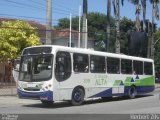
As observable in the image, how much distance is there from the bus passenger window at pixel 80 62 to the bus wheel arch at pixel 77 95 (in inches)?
37.7

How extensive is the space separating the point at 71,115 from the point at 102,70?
25.1ft

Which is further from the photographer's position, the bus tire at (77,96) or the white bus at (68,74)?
the bus tire at (77,96)

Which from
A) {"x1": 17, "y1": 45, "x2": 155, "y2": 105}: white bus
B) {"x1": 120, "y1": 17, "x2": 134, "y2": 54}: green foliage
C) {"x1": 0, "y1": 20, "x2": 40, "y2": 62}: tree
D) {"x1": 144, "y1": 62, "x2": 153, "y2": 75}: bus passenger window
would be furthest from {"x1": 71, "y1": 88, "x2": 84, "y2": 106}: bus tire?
{"x1": 120, "y1": 17, "x2": 134, "y2": 54}: green foliage

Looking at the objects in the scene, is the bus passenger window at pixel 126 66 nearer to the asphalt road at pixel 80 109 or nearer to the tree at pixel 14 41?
the asphalt road at pixel 80 109

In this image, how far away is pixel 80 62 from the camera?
23062 millimetres

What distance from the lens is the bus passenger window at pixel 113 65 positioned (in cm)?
2569

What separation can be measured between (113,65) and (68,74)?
192 inches

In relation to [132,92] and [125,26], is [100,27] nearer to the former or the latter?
[125,26]

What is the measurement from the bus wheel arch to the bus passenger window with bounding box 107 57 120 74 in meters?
3.01

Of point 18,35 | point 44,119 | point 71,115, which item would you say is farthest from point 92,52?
point 18,35

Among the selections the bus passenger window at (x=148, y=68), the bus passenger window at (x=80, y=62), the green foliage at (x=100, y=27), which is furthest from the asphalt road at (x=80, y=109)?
the green foliage at (x=100, y=27)

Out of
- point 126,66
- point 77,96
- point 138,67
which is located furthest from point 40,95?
point 138,67

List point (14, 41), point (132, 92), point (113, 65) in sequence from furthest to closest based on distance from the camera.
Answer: point (14, 41) → point (132, 92) → point (113, 65)

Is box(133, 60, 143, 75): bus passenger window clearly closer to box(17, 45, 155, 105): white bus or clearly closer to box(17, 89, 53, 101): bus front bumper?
box(17, 45, 155, 105): white bus
